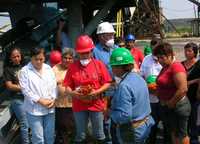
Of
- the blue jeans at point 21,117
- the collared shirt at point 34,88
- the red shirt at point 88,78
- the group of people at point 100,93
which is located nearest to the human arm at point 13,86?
the group of people at point 100,93

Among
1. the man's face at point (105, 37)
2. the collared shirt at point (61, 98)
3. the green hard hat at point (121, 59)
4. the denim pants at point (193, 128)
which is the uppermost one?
the man's face at point (105, 37)

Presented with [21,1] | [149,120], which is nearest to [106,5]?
[21,1]

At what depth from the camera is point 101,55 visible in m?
6.35

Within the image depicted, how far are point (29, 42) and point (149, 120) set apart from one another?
8299mm

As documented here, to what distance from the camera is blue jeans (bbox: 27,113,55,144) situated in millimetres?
5879

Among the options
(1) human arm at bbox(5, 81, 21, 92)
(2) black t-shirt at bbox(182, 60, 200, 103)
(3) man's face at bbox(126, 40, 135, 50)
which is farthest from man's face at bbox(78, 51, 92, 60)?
(3) man's face at bbox(126, 40, 135, 50)

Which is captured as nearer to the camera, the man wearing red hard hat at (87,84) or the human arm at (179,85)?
the human arm at (179,85)

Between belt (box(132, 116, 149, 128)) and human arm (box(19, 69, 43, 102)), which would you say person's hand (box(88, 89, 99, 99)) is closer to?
human arm (box(19, 69, 43, 102))

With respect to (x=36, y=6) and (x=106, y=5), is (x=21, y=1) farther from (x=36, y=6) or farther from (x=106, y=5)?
(x=106, y=5)

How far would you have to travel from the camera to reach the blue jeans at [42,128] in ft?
19.3

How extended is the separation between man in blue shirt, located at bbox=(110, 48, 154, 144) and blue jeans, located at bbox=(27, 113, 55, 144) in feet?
4.76

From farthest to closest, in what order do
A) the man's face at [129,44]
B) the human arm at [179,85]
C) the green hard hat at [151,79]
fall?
the man's face at [129,44], the green hard hat at [151,79], the human arm at [179,85]

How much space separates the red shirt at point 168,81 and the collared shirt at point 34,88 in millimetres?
1414

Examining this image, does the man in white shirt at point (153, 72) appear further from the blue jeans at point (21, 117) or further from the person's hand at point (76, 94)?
the blue jeans at point (21, 117)
